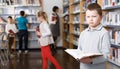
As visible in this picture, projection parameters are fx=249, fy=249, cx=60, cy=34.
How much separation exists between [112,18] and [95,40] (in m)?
2.36

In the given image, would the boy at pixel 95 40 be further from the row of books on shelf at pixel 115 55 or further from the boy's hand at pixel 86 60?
the row of books on shelf at pixel 115 55

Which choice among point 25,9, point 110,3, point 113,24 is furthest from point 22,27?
point 113,24

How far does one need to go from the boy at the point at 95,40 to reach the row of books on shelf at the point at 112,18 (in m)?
2.06

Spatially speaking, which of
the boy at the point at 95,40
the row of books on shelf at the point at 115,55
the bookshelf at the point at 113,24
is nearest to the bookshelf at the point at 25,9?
the bookshelf at the point at 113,24

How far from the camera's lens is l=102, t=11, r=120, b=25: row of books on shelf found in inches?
173

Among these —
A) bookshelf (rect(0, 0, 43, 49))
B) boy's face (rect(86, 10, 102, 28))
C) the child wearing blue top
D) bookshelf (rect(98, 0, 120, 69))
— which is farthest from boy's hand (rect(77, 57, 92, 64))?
bookshelf (rect(0, 0, 43, 49))

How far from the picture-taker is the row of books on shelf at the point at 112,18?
439cm

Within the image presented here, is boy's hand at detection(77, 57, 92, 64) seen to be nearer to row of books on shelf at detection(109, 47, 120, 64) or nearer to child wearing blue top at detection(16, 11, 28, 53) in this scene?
row of books on shelf at detection(109, 47, 120, 64)

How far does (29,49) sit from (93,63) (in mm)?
8417

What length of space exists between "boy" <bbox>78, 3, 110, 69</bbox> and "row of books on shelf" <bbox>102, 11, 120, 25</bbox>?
2.06 metres

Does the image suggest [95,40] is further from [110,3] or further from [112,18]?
[110,3]

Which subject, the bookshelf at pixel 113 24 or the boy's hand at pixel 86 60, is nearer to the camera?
the boy's hand at pixel 86 60

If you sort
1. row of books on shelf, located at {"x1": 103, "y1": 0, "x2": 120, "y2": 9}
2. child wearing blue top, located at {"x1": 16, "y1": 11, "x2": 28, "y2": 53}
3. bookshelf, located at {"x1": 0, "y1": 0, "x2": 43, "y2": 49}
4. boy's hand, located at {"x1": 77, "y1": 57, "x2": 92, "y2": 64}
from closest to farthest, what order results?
boy's hand, located at {"x1": 77, "y1": 57, "x2": 92, "y2": 64}, row of books on shelf, located at {"x1": 103, "y1": 0, "x2": 120, "y2": 9}, child wearing blue top, located at {"x1": 16, "y1": 11, "x2": 28, "y2": 53}, bookshelf, located at {"x1": 0, "y1": 0, "x2": 43, "y2": 49}

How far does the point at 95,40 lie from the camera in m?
2.34
